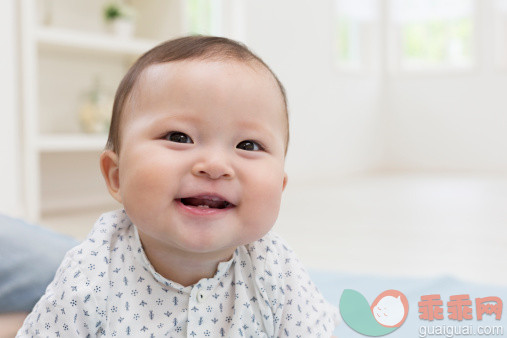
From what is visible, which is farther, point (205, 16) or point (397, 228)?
point (205, 16)

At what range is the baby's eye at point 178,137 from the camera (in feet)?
2.80

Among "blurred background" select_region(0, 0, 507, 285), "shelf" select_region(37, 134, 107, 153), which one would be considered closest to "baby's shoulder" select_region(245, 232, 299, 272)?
"blurred background" select_region(0, 0, 507, 285)

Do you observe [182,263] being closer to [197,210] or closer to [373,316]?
[197,210]

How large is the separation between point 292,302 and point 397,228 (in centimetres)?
203

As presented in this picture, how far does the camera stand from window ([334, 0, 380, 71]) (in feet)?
20.4

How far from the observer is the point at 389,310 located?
3.99 ft

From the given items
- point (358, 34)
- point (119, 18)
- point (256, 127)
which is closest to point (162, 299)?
point (256, 127)

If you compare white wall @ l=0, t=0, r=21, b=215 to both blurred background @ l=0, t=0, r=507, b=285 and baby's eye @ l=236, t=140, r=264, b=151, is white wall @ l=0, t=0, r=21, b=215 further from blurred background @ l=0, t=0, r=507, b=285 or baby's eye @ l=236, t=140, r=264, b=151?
baby's eye @ l=236, t=140, r=264, b=151

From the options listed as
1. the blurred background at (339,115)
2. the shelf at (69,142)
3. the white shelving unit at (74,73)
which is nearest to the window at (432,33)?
the blurred background at (339,115)

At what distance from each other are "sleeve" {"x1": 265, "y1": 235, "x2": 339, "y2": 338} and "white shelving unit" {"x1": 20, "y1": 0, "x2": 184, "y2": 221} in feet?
7.77

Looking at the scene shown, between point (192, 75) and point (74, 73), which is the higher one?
point (74, 73)

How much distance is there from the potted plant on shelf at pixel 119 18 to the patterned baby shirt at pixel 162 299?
9.03 feet

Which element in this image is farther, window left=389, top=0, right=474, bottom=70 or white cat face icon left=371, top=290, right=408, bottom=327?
window left=389, top=0, right=474, bottom=70

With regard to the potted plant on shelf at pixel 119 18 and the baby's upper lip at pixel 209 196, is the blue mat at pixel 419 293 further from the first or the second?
the potted plant on shelf at pixel 119 18
